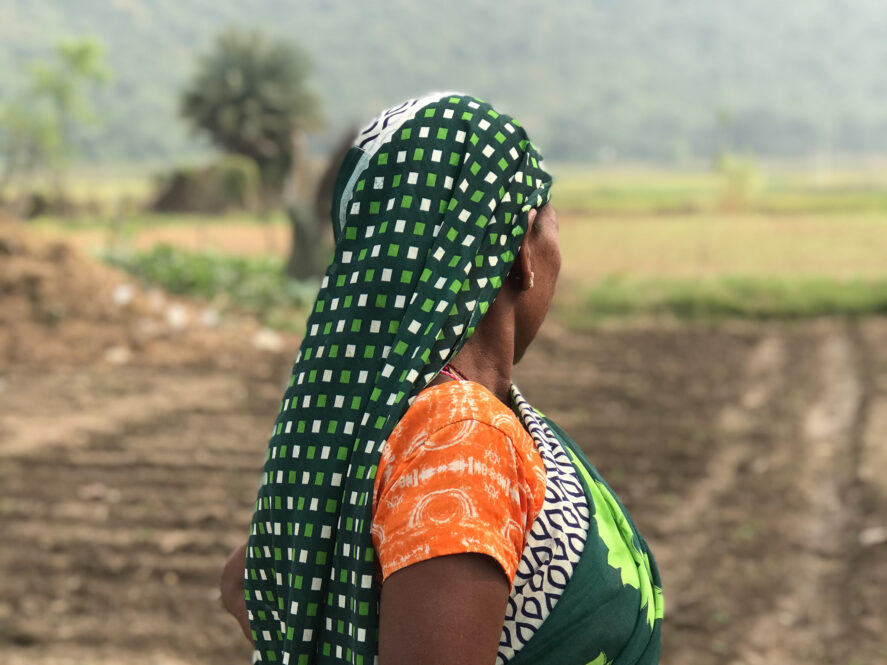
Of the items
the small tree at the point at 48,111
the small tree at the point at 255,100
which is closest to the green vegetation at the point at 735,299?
the small tree at the point at 255,100

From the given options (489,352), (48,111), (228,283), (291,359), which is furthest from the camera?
(48,111)

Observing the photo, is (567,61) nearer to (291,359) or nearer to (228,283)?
(228,283)

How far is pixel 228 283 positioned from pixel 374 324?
8.89 metres

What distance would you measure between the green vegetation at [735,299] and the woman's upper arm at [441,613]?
842 cm

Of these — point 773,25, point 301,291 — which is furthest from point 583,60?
point 301,291

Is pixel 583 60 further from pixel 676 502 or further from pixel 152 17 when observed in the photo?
pixel 676 502

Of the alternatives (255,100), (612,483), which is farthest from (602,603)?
(255,100)

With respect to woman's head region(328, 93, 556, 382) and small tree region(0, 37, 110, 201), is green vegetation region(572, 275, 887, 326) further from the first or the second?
small tree region(0, 37, 110, 201)

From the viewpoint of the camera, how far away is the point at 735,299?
31.0ft

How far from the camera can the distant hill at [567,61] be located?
26.7 m

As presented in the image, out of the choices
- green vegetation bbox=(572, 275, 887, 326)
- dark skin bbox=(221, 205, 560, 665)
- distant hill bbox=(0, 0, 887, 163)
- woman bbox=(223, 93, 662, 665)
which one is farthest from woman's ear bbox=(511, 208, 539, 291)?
distant hill bbox=(0, 0, 887, 163)

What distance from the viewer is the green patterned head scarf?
3.23 ft

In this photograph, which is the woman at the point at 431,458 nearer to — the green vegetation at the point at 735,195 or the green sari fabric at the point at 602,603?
the green sari fabric at the point at 602,603

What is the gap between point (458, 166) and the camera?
1031mm
